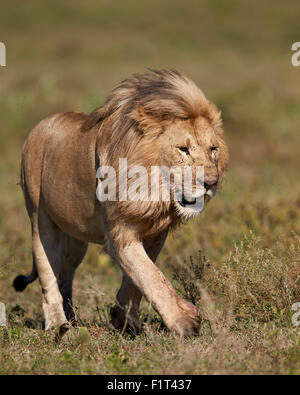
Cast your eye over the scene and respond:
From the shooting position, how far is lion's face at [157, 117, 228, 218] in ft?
15.6

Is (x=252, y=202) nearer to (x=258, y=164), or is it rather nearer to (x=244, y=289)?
(x=244, y=289)

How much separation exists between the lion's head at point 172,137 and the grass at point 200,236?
2.13 feet

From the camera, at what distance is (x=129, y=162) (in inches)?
195

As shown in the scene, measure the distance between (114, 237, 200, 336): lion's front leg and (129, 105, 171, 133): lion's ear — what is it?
0.81 meters

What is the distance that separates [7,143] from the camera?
16438 millimetres

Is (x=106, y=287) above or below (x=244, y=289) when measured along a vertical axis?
below

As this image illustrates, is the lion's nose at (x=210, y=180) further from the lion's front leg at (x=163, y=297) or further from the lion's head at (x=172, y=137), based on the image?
the lion's front leg at (x=163, y=297)

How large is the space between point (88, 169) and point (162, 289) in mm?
1279

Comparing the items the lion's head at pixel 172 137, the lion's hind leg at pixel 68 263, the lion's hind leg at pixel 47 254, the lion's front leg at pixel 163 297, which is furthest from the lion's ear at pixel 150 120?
the lion's hind leg at pixel 68 263

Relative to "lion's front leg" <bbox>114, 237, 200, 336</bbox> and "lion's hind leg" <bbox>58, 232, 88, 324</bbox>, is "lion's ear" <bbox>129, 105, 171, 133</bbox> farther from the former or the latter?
"lion's hind leg" <bbox>58, 232, 88, 324</bbox>

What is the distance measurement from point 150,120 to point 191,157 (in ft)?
1.23

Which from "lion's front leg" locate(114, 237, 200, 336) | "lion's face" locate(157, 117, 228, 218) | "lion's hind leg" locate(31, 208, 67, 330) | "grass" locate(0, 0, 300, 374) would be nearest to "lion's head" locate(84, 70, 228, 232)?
"lion's face" locate(157, 117, 228, 218)

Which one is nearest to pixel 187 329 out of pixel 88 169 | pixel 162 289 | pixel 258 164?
pixel 162 289
